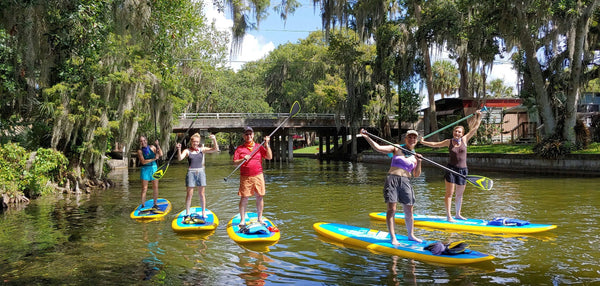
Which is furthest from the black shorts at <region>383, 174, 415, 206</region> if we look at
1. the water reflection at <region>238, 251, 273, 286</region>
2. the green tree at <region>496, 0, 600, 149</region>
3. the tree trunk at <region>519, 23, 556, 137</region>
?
the tree trunk at <region>519, 23, 556, 137</region>

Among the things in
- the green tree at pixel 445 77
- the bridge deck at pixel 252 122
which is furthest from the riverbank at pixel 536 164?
the green tree at pixel 445 77

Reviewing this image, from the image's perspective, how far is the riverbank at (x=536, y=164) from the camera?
820 inches

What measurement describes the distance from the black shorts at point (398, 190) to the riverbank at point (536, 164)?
1702 cm

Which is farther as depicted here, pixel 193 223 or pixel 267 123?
pixel 267 123

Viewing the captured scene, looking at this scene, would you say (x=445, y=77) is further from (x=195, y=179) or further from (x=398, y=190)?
(x=398, y=190)

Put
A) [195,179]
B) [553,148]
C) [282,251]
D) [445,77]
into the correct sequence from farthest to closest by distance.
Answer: [445,77], [553,148], [195,179], [282,251]

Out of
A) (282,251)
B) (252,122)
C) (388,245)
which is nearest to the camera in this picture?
(388,245)

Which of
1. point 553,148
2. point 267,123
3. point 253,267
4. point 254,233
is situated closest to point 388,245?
point 253,267

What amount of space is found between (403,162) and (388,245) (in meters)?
1.34

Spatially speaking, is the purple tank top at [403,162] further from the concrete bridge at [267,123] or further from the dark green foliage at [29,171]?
the concrete bridge at [267,123]

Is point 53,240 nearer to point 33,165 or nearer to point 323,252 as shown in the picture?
point 323,252

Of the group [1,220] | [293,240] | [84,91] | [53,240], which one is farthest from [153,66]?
[293,240]

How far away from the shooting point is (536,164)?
23125 millimetres

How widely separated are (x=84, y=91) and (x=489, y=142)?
26.9 meters
